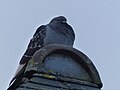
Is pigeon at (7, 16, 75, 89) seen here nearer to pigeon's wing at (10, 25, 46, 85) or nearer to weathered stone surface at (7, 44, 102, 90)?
pigeon's wing at (10, 25, 46, 85)

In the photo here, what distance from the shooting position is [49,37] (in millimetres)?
2330

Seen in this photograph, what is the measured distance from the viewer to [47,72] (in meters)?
2.08

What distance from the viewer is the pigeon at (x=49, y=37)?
2.33 meters

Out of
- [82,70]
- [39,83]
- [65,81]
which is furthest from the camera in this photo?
[82,70]

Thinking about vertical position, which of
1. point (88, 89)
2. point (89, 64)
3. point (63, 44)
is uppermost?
point (63, 44)

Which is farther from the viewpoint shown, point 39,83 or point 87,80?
point 87,80

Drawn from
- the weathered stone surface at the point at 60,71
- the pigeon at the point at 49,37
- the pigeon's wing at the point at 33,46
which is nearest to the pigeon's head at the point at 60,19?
the pigeon at the point at 49,37

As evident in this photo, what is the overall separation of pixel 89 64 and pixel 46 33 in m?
0.35

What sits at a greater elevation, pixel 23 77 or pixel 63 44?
pixel 63 44

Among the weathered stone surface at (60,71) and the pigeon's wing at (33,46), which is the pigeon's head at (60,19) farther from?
the weathered stone surface at (60,71)

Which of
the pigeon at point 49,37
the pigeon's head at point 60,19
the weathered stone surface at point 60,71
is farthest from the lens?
the pigeon's head at point 60,19

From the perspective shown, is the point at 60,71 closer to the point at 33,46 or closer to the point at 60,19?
the point at 33,46

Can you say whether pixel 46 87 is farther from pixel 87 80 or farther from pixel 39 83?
pixel 87 80

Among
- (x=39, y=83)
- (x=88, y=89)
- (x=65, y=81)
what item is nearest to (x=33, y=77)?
(x=39, y=83)
